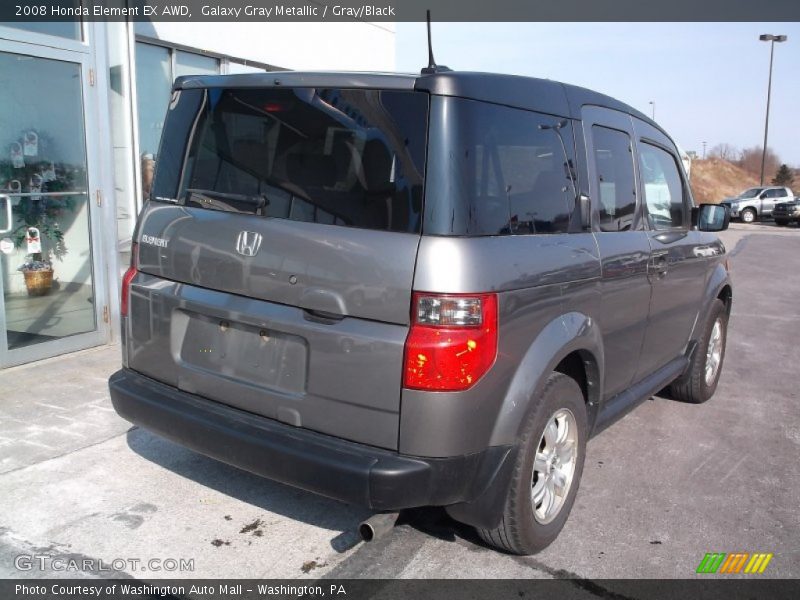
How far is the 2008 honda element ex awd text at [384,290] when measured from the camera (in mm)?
2725

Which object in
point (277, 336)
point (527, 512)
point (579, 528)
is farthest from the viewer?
point (579, 528)

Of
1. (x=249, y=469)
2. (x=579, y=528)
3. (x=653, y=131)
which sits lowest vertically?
(x=579, y=528)

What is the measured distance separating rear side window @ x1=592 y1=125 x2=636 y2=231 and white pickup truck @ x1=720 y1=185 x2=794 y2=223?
3351 cm

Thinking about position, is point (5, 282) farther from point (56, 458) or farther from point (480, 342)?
point (480, 342)

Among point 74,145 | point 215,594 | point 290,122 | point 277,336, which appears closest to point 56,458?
point 215,594

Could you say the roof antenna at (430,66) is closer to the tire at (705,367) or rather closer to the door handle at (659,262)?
the door handle at (659,262)

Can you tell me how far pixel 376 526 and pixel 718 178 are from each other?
6980 centimetres

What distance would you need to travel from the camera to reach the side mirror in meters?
5.08

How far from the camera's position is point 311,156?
2971 mm

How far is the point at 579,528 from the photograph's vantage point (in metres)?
3.65

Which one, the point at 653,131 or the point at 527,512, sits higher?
the point at 653,131

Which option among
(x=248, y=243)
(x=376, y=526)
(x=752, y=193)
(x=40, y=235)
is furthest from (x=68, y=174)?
(x=752, y=193)

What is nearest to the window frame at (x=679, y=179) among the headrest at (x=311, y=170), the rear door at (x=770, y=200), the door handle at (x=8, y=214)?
the headrest at (x=311, y=170)

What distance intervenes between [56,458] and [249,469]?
70.4 inches
